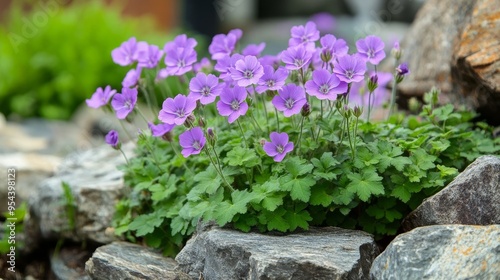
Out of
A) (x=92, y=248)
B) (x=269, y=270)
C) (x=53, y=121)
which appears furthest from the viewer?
(x=53, y=121)

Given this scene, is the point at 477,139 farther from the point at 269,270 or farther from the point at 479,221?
the point at 269,270

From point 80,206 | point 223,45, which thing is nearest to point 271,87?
point 223,45

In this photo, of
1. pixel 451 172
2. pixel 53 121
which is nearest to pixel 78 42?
pixel 53 121

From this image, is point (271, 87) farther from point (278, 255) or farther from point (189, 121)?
point (278, 255)

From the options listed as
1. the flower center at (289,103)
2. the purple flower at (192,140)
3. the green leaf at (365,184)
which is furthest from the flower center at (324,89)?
the purple flower at (192,140)

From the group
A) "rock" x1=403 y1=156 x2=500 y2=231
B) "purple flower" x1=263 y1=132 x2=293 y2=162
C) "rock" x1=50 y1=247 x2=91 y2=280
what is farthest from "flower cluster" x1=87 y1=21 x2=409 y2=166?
"rock" x1=50 y1=247 x2=91 y2=280

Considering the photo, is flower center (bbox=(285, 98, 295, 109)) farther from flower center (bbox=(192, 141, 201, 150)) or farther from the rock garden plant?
flower center (bbox=(192, 141, 201, 150))
